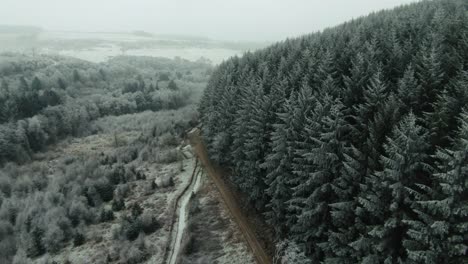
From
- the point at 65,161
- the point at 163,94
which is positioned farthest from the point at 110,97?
the point at 65,161

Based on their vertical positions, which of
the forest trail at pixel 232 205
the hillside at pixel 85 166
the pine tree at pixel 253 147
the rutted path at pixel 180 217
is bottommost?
the hillside at pixel 85 166

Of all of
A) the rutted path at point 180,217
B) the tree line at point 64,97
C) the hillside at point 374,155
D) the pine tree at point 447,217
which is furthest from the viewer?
the tree line at point 64,97

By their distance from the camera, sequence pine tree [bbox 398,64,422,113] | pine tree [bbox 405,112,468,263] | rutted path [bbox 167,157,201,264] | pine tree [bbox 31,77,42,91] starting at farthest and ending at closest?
pine tree [bbox 31,77,42,91] < rutted path [bbox 167,157,201,264] < pine tree [bbox 398,64,422,113] < pine tree [bbox 405,112,468,263]

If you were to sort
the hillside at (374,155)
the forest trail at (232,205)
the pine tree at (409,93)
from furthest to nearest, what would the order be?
the forest trail at (232,205) < the pine tree at (409,93) < the hillside at (374,155)

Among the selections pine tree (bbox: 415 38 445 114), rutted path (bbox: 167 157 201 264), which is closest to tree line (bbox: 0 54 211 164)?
rutted path (bbox: 167 157 201 264)

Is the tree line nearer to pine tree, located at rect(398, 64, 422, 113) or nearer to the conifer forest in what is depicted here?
the conifer forest

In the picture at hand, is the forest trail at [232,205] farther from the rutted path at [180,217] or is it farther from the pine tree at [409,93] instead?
the pine tree at [409,93]

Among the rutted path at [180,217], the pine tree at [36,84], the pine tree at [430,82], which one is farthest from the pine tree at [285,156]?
the pine tree at [36,84]

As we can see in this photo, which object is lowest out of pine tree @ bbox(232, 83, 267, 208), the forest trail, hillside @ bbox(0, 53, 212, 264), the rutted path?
hillside @ bbox(0, 53, 212, 264)
